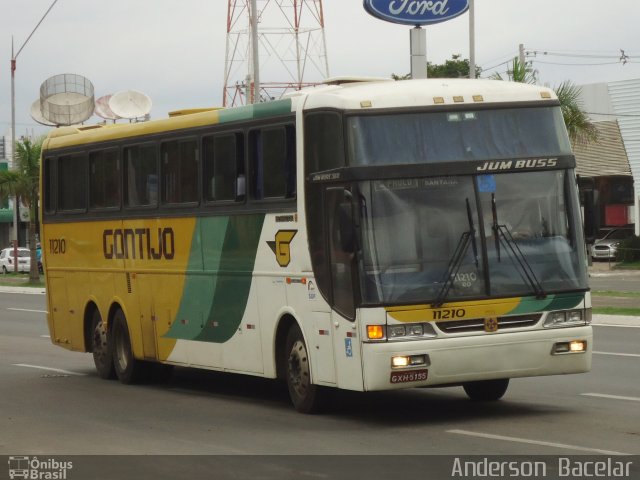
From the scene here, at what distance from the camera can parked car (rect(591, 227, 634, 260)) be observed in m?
58.5

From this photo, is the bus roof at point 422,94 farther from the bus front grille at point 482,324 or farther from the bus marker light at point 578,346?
the bus marker light at point 578,346

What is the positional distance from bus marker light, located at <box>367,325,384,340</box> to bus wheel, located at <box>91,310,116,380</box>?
712 centimetres

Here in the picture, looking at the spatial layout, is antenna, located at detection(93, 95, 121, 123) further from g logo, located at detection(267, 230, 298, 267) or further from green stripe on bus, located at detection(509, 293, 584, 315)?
green stripe on bus, located at detection(509, 293, 584, 315)

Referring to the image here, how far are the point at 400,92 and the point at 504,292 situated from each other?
2078mm

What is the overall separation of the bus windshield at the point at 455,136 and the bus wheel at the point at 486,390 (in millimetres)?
2520

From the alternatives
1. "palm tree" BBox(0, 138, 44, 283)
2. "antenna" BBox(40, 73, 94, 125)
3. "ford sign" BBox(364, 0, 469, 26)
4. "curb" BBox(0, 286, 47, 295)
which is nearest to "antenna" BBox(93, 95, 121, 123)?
"antenna" BBox(40, 73, 94, 125)

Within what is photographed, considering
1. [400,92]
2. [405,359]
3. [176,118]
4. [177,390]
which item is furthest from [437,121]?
[177,390]

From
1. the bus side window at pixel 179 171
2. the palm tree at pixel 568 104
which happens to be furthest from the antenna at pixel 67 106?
the bus side window at pixel 179 171

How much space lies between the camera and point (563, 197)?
1366 centimetres

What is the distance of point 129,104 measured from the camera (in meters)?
44.2

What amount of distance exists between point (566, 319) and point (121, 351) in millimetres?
7370

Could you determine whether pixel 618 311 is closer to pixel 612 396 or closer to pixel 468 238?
pixel 612 396
